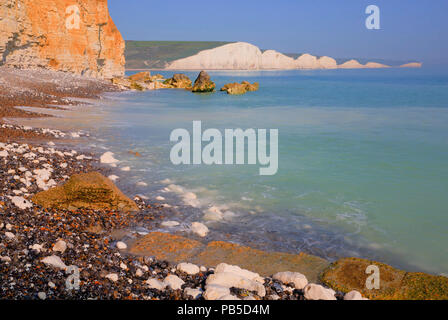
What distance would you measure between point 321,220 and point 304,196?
4.66 feet

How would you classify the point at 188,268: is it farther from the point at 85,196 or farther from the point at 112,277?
the point at 85,196

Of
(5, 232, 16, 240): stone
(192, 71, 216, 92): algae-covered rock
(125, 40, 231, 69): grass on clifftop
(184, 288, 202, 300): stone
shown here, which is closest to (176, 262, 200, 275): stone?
(184, 288, 202, 300): stone

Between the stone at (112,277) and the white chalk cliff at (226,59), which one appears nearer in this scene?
the stone at (112,277)

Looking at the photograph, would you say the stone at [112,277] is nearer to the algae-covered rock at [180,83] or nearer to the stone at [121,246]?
the stone at [121,246]

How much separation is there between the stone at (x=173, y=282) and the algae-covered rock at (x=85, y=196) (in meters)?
2.57

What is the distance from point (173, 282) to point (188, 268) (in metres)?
0.45

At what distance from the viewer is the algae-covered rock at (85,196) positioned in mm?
5848

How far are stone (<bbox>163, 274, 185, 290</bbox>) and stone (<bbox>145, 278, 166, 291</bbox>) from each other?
0.21ft

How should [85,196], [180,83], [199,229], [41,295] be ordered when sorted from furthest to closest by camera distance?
[180,83], [85,196], [199,229], [41,295]

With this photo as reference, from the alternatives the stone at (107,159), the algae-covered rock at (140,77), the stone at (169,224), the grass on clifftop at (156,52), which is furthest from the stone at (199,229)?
the grass on clifftop at (156,52)

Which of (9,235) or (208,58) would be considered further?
(208,58)

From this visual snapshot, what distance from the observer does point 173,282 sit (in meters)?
4.03

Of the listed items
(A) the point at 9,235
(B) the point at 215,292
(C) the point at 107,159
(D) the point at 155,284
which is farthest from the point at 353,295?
(C) the point at 107,159

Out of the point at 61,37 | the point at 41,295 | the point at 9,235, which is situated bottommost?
the point at 41,295
